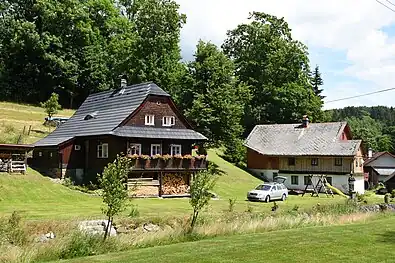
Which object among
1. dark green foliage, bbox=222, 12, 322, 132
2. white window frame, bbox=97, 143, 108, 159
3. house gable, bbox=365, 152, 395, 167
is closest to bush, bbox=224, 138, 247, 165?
dark green foliage, bbox=222, 12, 322, 132

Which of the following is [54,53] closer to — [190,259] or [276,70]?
[276,70]

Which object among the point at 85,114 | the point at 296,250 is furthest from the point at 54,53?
the point at 296,250

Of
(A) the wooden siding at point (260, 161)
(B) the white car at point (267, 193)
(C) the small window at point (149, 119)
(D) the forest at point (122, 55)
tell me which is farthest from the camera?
(D) the forest at point (122, 55)

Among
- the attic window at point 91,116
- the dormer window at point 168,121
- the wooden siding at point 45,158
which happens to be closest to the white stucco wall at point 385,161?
the dormer window at point 168,121

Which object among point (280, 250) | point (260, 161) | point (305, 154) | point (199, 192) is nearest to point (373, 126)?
point (260, 161)

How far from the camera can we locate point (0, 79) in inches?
2768

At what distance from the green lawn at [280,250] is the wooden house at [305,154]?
118 ft

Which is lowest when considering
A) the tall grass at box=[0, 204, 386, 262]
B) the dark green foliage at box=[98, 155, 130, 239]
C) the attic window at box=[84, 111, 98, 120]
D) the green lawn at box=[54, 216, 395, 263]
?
the tall grass at box=[0, 204, 386, 262]

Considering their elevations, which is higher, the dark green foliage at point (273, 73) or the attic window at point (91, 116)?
the dark green foliage at point (273, 73)

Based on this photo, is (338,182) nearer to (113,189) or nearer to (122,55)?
(122,55)

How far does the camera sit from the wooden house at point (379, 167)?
69744mm

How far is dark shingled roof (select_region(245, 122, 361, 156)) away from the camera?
54.1m

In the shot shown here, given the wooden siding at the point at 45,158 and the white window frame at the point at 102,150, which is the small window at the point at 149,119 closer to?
the white window frame at the point at 102,150

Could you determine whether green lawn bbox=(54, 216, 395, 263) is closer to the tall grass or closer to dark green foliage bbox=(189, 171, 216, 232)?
the tall grass
